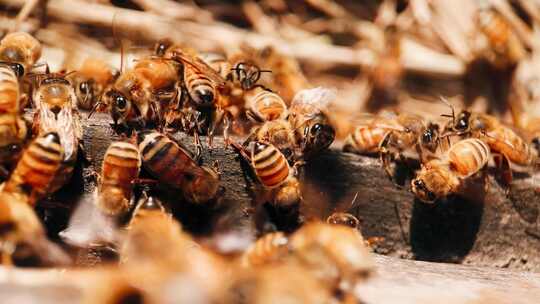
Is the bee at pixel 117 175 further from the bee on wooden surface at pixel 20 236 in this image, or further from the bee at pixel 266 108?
the bee at pixel 266 108

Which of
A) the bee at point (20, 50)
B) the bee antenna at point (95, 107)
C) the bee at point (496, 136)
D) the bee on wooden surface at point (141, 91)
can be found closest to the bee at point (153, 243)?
the bee on wooden surface at point (141, 91)

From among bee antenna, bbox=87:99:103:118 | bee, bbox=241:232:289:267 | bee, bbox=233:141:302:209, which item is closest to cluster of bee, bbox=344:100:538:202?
bee, bbox=233:141:302:209

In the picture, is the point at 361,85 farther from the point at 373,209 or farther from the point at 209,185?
the point at 209,185

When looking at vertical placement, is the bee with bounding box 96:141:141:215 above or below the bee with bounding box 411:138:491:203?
below

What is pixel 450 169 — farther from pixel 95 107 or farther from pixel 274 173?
pixel 95 107

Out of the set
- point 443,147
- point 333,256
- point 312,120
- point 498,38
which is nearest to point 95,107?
point 312,120

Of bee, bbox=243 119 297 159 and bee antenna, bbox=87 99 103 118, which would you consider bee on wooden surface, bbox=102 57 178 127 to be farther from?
bee, bbox=243 119 297 159
